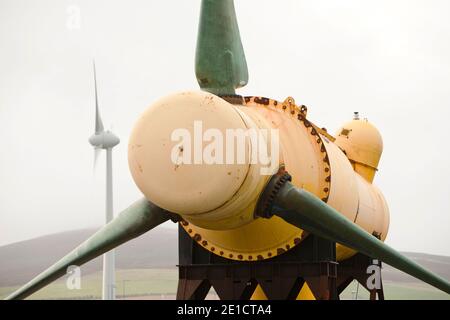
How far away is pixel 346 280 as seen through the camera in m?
20.4

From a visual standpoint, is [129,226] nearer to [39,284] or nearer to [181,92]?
[39,284]

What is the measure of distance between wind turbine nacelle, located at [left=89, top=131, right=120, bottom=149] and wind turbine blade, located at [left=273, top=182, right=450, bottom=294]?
18008 millimetres

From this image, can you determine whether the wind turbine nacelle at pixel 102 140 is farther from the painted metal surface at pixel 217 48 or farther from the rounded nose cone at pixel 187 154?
the rounded nose cone at pixel 187 154

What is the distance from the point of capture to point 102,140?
29.2 metres

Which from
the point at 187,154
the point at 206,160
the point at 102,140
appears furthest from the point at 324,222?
the point at 102,140

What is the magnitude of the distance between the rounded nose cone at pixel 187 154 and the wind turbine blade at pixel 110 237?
73.1 inches

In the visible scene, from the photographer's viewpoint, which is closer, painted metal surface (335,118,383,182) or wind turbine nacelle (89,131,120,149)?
painted metal surface (335,118,383,182)

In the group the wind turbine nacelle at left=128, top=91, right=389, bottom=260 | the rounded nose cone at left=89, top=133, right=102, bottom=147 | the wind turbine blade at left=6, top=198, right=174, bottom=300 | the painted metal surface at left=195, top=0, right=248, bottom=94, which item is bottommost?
the wind turbine blade at left=6, top=198, right=174, bottom=300

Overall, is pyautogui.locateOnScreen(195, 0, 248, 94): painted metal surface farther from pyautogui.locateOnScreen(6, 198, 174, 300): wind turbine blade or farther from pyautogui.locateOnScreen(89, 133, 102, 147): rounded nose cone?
pyautogui.locateOnScreen(89, 133, 102, 147): rounded nose cone

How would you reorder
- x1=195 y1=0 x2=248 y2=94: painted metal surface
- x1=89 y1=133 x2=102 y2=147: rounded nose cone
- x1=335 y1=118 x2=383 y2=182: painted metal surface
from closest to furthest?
x1=195 y1=0 x2=248 y2=94: painted metal surface
x1=335 y1=118 x2=383 y2=182: painted metal surface
x1=89 y1=133 x2=102 y2=147: rounded nose cone

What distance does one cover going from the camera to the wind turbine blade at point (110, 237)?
12672mm

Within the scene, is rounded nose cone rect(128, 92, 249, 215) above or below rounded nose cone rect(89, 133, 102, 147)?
below

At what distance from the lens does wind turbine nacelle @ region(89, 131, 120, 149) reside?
29.1 m

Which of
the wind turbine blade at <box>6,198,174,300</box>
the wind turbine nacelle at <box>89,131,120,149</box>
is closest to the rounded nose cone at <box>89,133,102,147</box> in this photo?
the wind turbine nacelle at <box>89,131,120,149</box>
